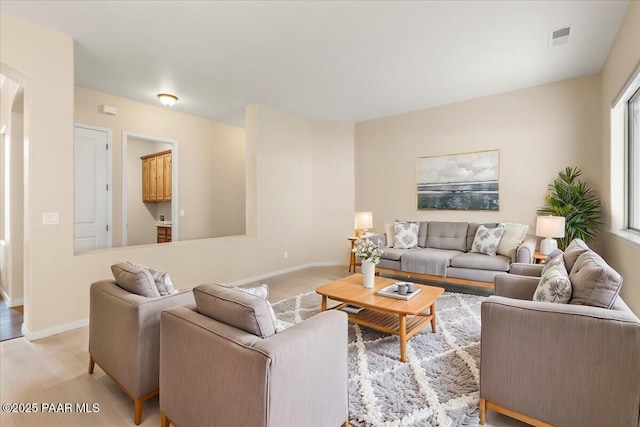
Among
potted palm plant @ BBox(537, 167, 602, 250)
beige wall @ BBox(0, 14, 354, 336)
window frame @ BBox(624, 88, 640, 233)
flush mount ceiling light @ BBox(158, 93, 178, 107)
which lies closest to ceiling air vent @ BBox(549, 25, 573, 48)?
window frame @ BBox(624, 88, 640, 233)

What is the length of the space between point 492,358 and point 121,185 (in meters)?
5.25

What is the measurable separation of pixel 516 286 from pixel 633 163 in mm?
2392

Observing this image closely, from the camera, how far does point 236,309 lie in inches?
53.6

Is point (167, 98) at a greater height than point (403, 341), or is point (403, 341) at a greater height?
point (167, 98)

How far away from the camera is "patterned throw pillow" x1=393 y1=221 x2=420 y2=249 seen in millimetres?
4961

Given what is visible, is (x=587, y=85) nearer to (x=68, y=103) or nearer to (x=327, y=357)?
(x=327, y=357)

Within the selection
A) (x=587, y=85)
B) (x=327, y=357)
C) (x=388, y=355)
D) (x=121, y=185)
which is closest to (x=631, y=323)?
(x=327, y=357)

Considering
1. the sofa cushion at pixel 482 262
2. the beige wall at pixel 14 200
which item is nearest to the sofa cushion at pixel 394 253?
the sofa cushion at pixel 482 262

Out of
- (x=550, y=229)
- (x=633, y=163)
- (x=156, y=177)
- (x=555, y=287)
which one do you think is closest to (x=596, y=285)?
(x=555, y=287)

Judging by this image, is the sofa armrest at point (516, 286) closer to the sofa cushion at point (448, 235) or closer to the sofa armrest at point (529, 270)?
the sofa armrest at point (529, 270)

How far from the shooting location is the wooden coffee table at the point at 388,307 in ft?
7.88

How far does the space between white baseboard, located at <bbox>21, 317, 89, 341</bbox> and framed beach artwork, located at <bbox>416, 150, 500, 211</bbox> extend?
5.05 m

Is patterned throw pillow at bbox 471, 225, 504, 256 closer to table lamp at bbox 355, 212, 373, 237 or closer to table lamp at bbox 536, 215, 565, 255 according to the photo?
table lamp at bbox 536, 215, 565, 255

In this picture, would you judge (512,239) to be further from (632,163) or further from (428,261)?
(632,163)
